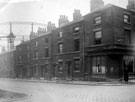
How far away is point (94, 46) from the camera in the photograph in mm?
24250

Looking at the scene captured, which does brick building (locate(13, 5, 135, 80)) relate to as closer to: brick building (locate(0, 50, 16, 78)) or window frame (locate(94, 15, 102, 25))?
window frame (locate(94, 15, 102, 25))

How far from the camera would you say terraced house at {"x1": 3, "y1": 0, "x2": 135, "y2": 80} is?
22.4m

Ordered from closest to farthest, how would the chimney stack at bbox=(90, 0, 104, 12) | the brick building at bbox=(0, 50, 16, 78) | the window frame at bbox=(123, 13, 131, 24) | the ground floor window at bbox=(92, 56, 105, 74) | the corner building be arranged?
the corner building → the ground floor window at bbox=(92, 56, 105, 74) → the window frame at bbox=(123, 13, 131, 24) → the chimney stack at bbox=(90, 0, 104, 12) → the brick building at bbox=(0, 50, 16, 78)

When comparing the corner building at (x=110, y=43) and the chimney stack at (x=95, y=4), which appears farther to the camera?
the chimney stack at (x=95, y=4)

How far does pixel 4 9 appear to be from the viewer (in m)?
5.57

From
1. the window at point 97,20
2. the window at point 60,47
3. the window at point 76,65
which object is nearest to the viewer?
the window at point 97,20

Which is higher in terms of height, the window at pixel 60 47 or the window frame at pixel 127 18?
the window frame at pixel 127 18

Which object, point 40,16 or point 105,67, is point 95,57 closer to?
point 105,67

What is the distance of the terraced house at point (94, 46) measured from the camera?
22391mm

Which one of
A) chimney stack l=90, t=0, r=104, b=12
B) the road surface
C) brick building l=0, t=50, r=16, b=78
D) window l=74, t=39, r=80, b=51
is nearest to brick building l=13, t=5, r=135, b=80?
window l=74, t=39, r=80, b=51

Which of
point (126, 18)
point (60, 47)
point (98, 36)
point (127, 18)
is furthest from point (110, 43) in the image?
point (60, 47)

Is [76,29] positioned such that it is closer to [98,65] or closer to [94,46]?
[94,46]

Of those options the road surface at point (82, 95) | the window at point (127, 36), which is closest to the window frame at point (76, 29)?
the window at point (127, 36)

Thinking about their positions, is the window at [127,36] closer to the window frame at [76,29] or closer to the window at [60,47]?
the window frame at [76,29]
